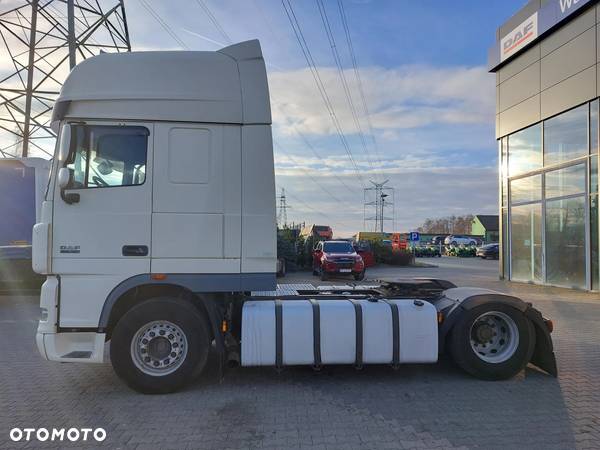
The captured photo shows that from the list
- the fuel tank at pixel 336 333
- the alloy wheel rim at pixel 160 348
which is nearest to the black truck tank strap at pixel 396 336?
the fuel tank at pixel 336 333

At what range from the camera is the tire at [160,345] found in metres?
5.16

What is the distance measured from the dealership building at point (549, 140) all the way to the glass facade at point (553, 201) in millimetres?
34

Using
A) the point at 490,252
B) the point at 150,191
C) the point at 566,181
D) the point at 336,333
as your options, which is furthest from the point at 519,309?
the point at 490,252

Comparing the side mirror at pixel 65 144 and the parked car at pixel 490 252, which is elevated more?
the side mirror at pixel 65 144

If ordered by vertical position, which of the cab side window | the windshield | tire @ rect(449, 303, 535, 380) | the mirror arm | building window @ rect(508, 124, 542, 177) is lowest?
tire @ rect(449, 303, 535, 380)

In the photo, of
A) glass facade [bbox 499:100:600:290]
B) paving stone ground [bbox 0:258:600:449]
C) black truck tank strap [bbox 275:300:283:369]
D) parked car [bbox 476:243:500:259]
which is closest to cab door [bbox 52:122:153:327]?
paving stone ground [bbox 0:258:600:449]

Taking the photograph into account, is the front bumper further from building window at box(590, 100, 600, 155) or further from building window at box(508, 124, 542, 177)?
building window at box(508, 124, 542, 177)

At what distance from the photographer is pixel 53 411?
4738 millimetres

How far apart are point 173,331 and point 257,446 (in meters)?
1.78

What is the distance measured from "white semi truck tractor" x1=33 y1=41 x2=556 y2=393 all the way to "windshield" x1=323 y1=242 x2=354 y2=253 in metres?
15.8

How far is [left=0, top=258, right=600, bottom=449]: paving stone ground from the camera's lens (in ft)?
13.5

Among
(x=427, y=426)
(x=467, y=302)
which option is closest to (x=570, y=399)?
(x=467, y=302)

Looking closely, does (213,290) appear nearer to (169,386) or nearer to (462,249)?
(169,386)

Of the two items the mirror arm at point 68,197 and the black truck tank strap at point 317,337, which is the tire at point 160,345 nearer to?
the black truck tank strap at point 317,337
